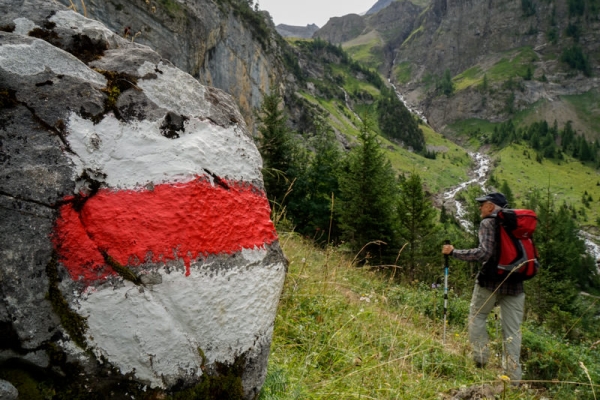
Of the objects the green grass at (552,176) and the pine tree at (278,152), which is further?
the green grass at (552,176)

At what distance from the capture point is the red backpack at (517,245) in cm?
518

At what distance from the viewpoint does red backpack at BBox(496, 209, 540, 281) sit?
5184 millimetres

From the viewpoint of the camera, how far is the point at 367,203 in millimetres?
16422

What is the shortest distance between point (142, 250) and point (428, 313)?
705cm

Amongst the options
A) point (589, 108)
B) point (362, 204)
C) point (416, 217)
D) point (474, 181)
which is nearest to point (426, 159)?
point (474, 181)

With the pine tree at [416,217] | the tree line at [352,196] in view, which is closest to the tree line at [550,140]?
the pine tree at [416,217]

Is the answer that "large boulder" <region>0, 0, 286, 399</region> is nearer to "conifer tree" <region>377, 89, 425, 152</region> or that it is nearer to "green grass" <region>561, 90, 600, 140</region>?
"conifer tree" <region>377, 89, 425, 152</region>

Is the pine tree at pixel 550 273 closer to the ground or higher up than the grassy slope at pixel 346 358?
closer to the ground

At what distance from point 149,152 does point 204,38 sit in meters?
38.9

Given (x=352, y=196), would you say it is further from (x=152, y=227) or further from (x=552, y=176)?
(x=552, y=176)

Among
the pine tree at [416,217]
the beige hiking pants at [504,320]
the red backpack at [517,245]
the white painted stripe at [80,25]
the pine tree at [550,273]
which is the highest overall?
the white painted stripe at [80,25]

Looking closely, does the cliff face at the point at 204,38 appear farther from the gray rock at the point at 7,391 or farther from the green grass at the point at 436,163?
the green grass at the point at 436,163

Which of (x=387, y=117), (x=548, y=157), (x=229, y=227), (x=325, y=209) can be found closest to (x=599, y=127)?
(x=548, y=157)

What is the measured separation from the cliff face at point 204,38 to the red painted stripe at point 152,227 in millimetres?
16119
